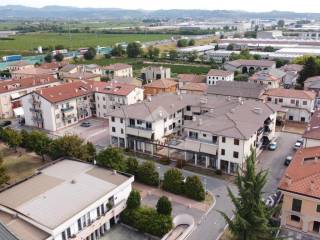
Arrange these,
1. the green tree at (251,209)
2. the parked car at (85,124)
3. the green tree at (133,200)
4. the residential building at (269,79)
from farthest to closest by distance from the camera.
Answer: the residential building at (269,79), the parked car at (85,124), the green tree at (133,200), the green tree at (251,209)

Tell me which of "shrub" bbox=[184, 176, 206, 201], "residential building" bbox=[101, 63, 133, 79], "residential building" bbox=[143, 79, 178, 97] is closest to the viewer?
"shrub" bbox=[184, 176, 206, 201]

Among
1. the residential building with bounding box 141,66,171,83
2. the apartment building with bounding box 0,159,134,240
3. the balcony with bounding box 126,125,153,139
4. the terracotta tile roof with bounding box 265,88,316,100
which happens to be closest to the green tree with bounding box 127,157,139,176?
the apartment building with bounding box 0,159,134,240

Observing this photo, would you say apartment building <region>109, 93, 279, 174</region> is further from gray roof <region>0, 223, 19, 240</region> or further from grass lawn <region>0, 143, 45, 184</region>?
gray roof <region>0, 223, 19, 240</region>

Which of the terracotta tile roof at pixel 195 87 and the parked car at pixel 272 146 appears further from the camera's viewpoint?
the terracotta tile roof at pixel 195 87

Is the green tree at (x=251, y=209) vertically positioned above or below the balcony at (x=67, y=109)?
above

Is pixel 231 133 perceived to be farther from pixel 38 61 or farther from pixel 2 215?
pixel 38 61

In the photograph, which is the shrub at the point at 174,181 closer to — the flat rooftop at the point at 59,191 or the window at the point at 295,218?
the flat rooftop at the point at 59,191

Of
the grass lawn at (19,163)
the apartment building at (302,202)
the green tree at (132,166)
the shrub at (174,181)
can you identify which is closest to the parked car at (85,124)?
the grass lawn at (19,163)

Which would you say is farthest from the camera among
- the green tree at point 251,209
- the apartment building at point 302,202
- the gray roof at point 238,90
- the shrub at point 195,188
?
the gray roof at point 238,90
